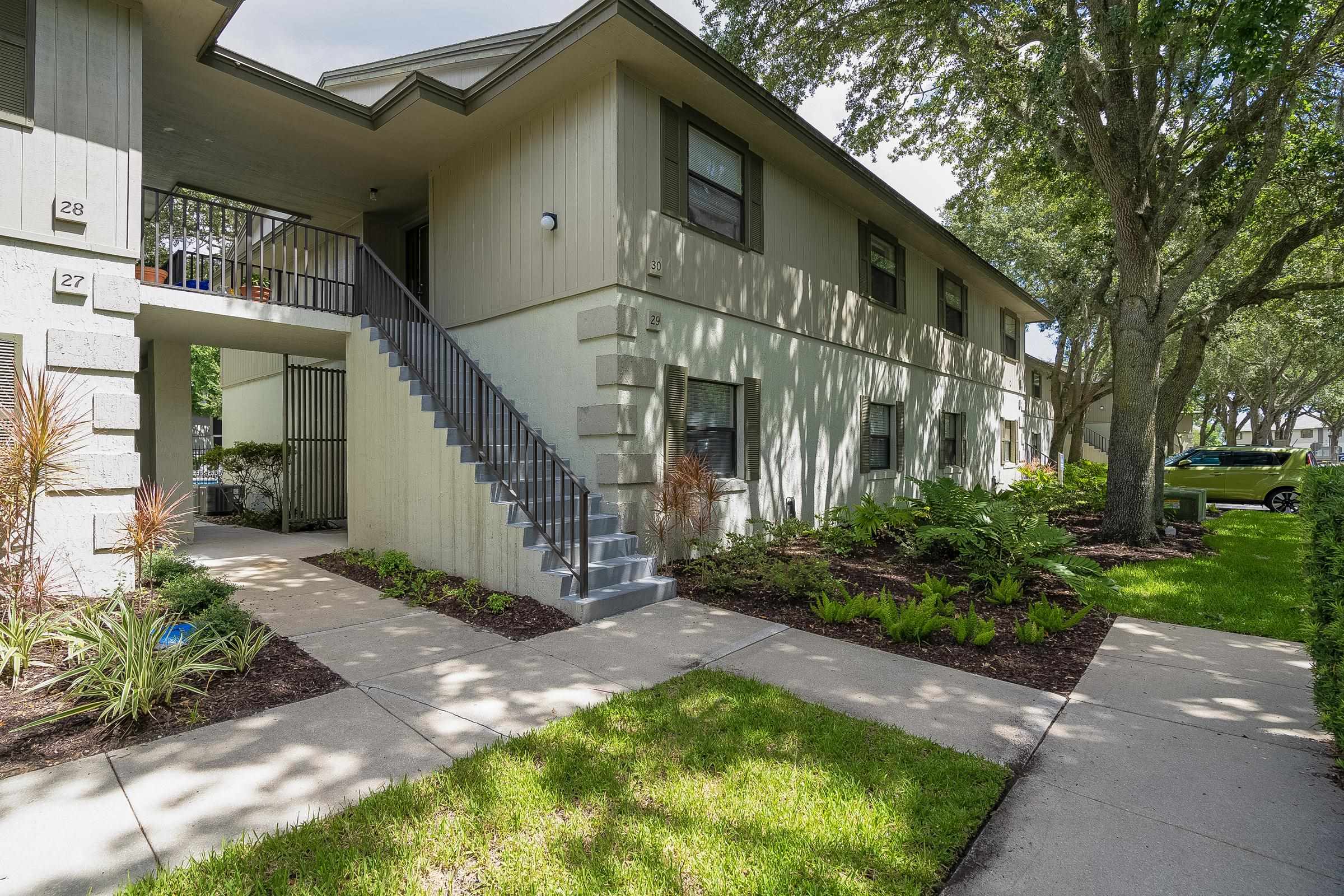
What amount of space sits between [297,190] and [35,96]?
4.62 metres

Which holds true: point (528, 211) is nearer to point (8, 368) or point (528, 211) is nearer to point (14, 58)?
point (14, 58)

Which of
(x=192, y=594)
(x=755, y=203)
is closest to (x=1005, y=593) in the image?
(x=755, y=203)

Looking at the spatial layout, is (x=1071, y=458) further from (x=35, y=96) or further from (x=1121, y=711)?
(x=35, y=96)

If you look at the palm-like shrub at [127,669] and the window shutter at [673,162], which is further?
the window shutter at [673,162]

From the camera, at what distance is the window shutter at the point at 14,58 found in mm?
5023

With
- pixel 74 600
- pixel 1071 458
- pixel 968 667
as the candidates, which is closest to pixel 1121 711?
pixel 968 667

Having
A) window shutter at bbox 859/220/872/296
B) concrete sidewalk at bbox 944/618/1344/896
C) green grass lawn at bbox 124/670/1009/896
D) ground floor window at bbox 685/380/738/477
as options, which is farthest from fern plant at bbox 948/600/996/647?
window shutter at bbox 859/220/872/296

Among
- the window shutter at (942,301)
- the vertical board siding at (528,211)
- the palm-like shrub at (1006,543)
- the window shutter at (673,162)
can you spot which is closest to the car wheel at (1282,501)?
the window shutter at (942,301)

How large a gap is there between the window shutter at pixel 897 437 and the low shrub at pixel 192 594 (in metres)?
10.2

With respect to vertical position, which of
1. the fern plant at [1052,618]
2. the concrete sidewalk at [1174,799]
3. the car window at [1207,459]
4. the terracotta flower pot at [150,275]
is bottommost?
the concrete sidewalk at [1174,799]

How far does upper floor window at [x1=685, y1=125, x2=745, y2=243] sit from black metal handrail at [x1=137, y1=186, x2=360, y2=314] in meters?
4.03

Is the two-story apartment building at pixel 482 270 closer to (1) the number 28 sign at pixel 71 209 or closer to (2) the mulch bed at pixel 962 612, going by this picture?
(1) the number 28 sign at pixel 71 209

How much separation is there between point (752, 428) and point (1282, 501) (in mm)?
14927

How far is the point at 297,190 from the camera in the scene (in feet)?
31.3
